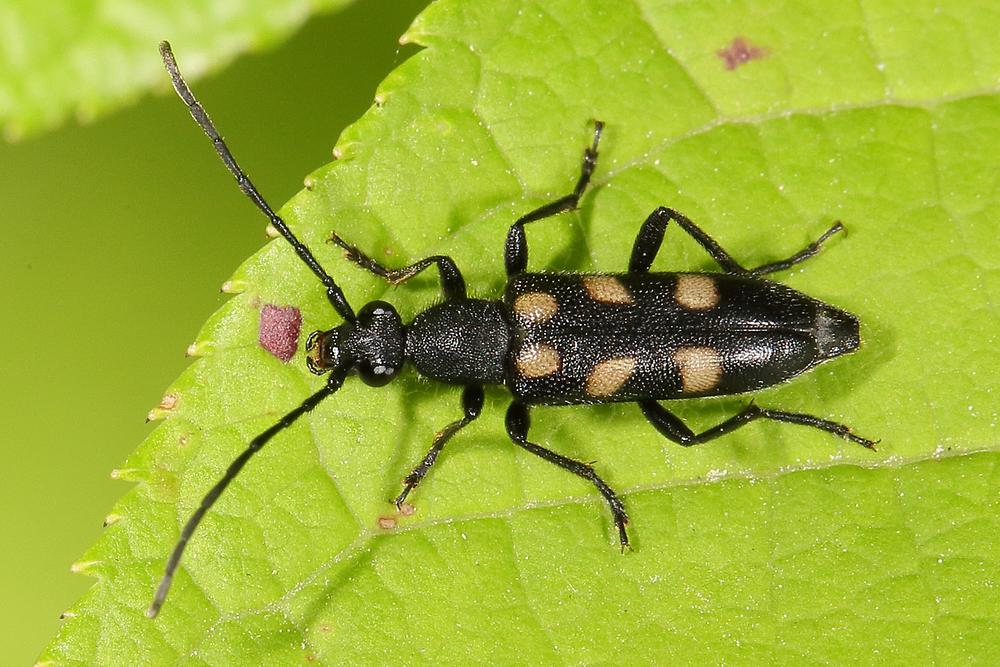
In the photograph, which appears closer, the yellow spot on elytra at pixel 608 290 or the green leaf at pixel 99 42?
the green leaf at pixel 99 42

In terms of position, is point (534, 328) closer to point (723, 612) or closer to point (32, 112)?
point (723, 612)

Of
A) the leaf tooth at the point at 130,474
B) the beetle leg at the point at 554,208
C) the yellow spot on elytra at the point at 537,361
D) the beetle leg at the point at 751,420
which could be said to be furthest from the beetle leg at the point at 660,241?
the leaf tooth at the point at 130,474

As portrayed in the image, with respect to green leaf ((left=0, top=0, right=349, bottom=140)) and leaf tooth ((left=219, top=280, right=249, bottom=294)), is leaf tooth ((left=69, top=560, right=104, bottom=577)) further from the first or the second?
green leaf ((left=0, top=0, right=349, bottom=140))

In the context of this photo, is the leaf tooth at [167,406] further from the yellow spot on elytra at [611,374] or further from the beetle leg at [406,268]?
the yellow spot on elytra at [611,374]

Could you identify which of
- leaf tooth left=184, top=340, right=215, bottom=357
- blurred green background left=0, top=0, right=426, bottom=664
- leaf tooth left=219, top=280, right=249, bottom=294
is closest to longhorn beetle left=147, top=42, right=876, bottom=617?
leaf tooth left=219, top=280, right=249, bottom=294

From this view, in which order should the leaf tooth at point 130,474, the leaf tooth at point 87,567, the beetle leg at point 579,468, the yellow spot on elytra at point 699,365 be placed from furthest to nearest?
the yellow spot on elytra at point 699,365 < the beetle leg at point 579,468 < the leaf tooth at point 130,474 < the leaf tooth at point 87,567

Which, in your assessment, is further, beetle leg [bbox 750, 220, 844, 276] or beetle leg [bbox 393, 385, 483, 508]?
beetle leg [bbox 750, 220, 844, 276]

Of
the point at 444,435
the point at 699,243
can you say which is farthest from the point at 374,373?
the point at 699,243
